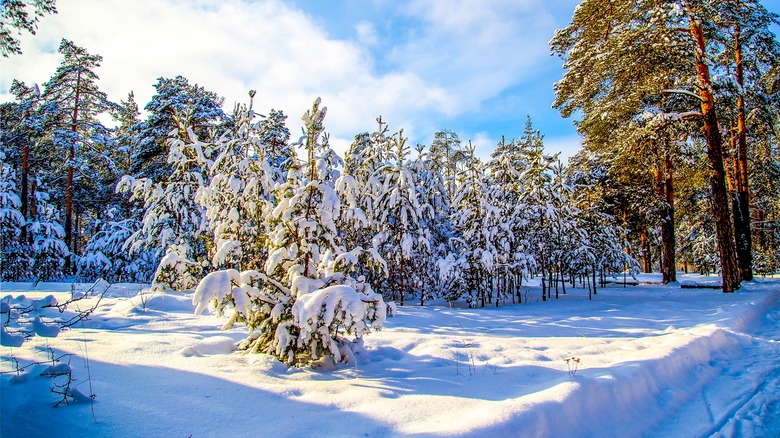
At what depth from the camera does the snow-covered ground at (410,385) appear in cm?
278

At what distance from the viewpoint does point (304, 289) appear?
14.1ft

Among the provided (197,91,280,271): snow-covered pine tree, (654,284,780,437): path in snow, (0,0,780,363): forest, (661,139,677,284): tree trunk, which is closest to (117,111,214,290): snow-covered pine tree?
(0,0,780,363): forest

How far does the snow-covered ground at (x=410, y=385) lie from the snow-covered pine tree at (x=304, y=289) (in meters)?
0.33

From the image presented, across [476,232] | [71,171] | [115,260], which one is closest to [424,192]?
[476,232]

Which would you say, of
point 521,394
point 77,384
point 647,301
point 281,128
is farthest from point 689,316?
point 281,128

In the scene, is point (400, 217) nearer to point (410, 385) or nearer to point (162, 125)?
point (410, 385)

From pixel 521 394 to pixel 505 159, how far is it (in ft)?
38.3

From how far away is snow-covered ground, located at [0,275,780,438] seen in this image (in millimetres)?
2779

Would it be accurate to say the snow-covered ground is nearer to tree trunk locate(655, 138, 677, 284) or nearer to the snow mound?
the snow mound

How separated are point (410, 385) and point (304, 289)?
155 cm

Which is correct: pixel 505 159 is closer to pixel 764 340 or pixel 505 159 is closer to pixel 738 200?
pixel 764 340

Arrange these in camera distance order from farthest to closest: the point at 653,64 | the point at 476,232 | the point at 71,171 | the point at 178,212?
1. the point at 71,171
2. the point at 653,64
3. the point at 476,232
4. the point at 178,212

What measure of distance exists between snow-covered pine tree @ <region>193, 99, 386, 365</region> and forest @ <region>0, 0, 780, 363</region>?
0.9 inches

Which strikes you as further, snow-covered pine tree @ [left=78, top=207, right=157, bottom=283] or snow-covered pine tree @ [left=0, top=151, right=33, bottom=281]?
snow-covered pine tree @ [left=78, top=207, right=157, bottom=283]
